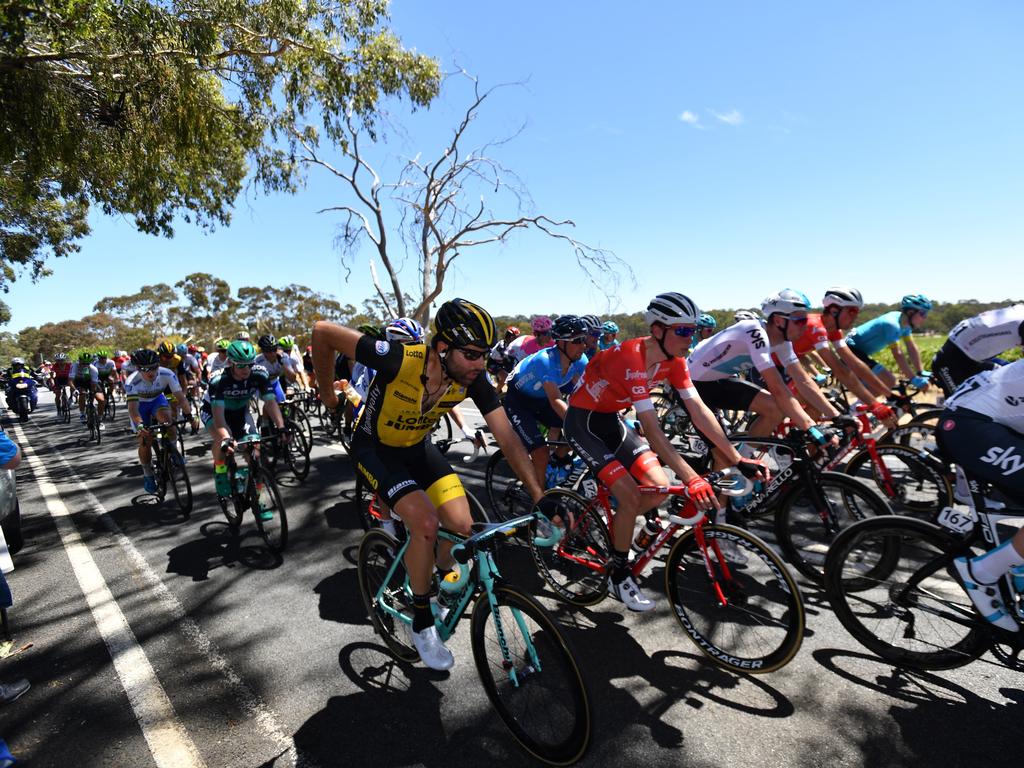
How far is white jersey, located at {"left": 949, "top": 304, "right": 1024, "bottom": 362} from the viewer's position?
5023 mm

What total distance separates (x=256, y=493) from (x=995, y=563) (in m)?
5.83

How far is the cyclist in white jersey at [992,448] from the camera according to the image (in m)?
2.67

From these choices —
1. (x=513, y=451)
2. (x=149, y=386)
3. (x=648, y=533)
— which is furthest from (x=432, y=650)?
(x=149, y=386)

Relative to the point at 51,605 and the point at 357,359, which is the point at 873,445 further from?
the point at 51,605

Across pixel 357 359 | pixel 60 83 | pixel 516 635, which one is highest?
pixel 60 83

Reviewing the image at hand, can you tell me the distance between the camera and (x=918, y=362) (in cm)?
733

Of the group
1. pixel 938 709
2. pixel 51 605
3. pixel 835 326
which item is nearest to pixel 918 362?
pixel 835 326

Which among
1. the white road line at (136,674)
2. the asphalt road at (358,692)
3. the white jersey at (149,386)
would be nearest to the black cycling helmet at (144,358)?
the white jersey at (149,386)

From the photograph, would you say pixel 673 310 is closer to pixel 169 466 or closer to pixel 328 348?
pixel 328 348

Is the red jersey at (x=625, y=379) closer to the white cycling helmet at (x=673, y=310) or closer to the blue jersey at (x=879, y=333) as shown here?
the white cycling helmet at (x=673, y=310)

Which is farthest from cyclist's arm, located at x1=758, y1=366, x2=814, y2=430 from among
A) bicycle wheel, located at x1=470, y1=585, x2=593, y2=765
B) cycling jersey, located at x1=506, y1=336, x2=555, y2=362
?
cycling jersey, located at x1=506, y1=336, x2=555, y2=362

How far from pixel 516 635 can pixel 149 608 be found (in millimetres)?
3484

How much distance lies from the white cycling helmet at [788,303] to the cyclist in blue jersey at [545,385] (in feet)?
5.98

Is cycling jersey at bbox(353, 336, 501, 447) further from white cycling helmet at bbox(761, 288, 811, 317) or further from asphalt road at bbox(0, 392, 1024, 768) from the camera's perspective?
white cycling helmet at bbox(761, 288, 811, 317)
